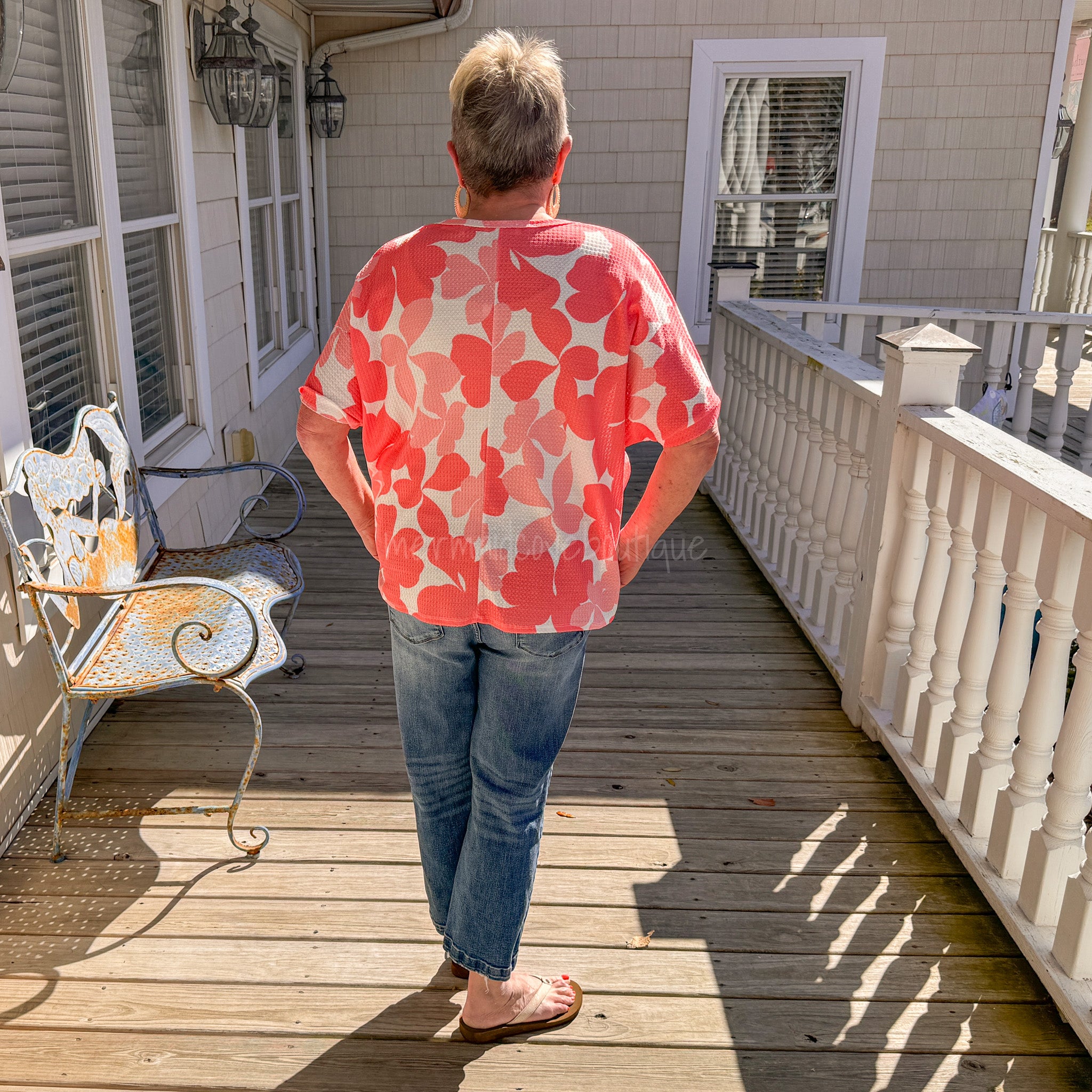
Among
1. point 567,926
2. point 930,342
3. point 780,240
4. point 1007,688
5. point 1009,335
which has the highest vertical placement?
point 780,240

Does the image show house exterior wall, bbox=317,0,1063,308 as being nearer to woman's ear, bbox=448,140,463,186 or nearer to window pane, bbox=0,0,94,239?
window pane, bbox=0,0,94,239

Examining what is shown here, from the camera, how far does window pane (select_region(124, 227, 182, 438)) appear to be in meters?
3.40

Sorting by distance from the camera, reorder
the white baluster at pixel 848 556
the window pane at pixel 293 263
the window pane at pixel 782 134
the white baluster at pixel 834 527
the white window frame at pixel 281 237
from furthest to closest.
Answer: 1. the window pane at pixel 782 134
2. the window pane at pixel 293 263
3. the white window frame at pixel 281 237
4. the white baluster at pixel 834 527
5. the white baluster at pixel 848 556

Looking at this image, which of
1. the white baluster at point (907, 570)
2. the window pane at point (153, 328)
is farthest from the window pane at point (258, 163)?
the white baluster at point (907, 570)

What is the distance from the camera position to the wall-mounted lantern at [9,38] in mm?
2291

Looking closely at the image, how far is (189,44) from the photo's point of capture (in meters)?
3.80

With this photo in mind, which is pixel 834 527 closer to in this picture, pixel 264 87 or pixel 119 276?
pixel 119 276

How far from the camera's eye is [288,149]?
5.80 metres

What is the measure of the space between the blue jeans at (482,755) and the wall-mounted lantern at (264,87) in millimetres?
3390

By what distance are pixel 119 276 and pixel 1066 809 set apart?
2.82 m

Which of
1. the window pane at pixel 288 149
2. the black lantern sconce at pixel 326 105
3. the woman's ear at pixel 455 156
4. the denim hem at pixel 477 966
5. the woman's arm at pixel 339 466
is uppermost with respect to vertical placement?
the black lantern sconce at pixel 326 105

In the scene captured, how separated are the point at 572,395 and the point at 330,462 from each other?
417 mm

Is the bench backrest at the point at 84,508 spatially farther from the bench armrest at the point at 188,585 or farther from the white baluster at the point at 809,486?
the white baluster at the point at 809,486

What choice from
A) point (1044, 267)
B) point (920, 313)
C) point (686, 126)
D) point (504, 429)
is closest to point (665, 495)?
point (504, 429)
